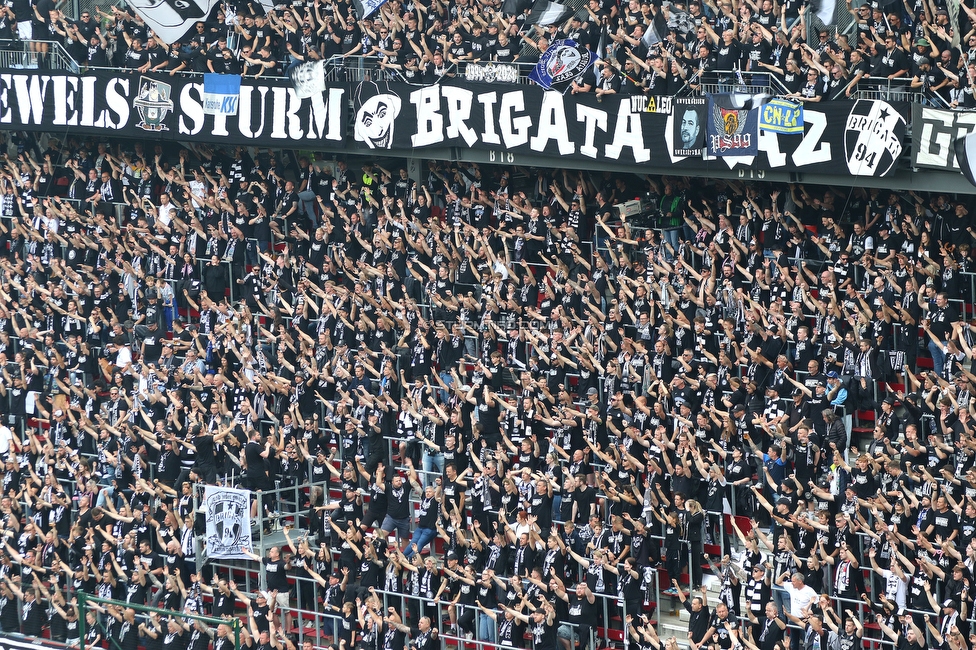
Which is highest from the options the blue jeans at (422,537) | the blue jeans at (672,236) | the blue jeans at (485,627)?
the blue jeans at (672,236)

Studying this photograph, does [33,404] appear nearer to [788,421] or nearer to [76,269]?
[76,269]

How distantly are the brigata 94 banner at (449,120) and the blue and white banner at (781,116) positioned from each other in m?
0.10

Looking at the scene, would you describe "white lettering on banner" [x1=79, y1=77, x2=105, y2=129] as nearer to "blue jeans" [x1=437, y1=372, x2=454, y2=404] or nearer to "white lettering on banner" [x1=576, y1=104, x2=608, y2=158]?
"blue jeans" [x1=437, y1=372, x2=454, y2=404]

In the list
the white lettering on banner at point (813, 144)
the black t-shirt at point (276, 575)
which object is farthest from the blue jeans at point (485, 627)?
the white lettering on banner at point (813, 144)

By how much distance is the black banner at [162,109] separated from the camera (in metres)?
30.2

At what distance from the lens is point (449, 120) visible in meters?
28.7

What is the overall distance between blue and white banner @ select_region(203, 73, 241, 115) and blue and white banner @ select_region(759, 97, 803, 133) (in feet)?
32.6

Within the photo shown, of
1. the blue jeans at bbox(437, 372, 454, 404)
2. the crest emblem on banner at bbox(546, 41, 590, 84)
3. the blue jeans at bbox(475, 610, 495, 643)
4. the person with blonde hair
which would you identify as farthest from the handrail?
the blue jeans at bbox(475, 610, 495, 643)

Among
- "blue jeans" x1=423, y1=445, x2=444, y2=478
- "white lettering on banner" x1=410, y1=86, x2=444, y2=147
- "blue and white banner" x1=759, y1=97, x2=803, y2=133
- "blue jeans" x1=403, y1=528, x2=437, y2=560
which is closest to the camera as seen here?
"blue and white banner" x1=759, y1=97, x2=803, y2=133

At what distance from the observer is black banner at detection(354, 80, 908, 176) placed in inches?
950

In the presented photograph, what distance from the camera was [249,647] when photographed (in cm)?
2416

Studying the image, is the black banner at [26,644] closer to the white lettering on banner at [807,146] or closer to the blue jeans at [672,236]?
the blue jeans at [672,236]

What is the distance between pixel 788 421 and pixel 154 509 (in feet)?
31.3

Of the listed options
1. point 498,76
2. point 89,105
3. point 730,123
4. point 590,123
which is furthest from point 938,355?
point 89,105
